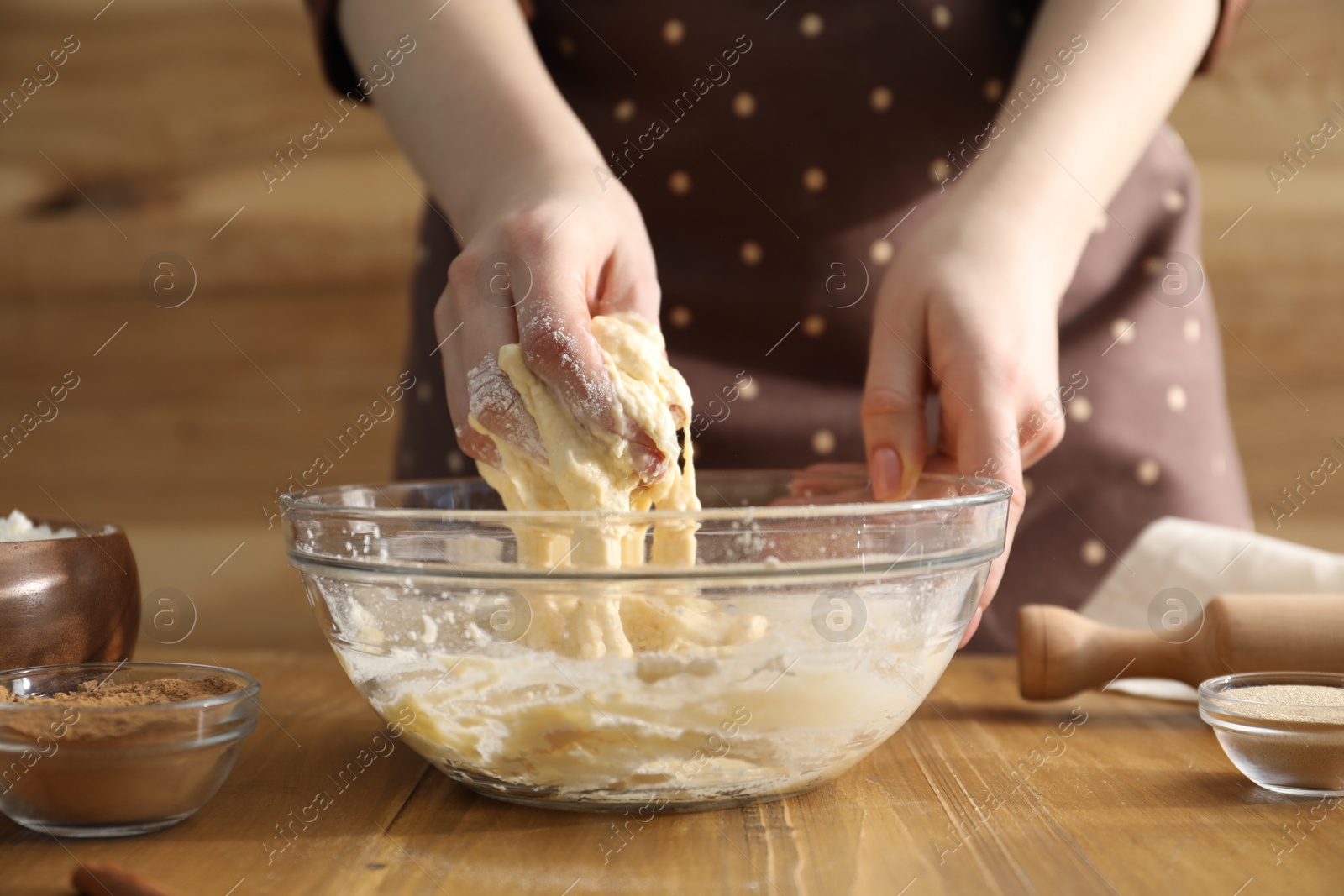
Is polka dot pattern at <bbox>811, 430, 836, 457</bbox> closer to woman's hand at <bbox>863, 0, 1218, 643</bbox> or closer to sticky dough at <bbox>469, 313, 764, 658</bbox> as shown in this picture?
woman's hand at <bbox>863, 0, 1218, 643</bbox>

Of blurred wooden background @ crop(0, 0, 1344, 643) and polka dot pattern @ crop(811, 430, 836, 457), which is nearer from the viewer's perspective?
polka dot pattern @ crop(811, 430, 836, 457)

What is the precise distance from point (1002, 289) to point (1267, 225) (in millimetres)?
1382

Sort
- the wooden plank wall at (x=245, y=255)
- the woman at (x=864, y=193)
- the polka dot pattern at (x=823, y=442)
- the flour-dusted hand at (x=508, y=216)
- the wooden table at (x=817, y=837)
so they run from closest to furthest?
1. the wooden table at (x=817, y=837)
2. the flour-dusted hand at (x=508, y=216)
3. the woman at (x=864, y=193)
4. the polka dot pattern at (x=823, y=442)
5. the wooden plank wall at (x=245, y=255)

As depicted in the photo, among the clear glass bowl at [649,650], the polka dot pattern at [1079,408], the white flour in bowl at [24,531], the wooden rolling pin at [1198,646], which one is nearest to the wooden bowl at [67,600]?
the white flour in bowl at [24,531]

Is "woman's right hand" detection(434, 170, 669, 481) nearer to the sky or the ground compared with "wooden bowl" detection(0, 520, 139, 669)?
nearer to the sky

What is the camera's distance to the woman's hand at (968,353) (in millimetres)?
707

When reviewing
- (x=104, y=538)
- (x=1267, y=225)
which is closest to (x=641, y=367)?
(x=104, y=538)

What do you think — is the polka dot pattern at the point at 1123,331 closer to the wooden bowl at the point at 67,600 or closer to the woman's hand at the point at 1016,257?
the woman's hand at the point at 1016,257

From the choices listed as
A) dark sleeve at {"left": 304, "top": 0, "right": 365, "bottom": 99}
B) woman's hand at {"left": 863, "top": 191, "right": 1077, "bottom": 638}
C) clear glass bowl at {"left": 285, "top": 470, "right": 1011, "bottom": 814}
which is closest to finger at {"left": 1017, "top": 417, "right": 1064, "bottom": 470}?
woman's hand at {"left": 863, "top": 191, "right": 1077, "bottom": 638}

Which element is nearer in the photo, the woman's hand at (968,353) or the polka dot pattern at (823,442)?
the woman's hand at (968,353)

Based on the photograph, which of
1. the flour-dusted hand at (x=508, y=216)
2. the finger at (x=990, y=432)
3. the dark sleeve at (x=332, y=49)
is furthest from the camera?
the dark sleeve at (x=332, y=49)

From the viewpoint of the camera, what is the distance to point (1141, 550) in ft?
3.26

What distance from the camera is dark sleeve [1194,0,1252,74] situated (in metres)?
1.01

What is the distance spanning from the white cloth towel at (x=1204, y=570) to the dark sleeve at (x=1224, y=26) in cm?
44
